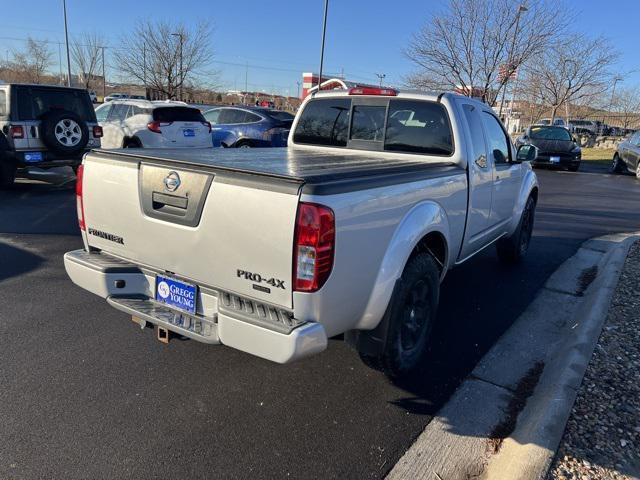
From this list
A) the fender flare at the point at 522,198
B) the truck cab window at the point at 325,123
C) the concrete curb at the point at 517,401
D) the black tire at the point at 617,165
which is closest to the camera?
the concrete curb at the point at 517,401

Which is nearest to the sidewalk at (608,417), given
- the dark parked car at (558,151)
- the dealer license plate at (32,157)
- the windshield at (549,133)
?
the dealer license plate at (32,157)

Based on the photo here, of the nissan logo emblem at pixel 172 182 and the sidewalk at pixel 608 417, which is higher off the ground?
the nissan logo emblem at pixel 172 182

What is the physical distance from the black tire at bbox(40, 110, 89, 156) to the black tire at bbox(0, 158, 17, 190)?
762mm

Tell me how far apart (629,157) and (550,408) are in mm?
17518

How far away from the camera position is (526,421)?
290cm

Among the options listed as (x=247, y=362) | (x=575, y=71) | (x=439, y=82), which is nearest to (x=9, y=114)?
(x=247, y=362)

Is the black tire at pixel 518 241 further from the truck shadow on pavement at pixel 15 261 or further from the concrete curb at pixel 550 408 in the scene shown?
the truck shadow on pavement at pixel 15 261

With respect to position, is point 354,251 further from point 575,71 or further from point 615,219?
point 575,71

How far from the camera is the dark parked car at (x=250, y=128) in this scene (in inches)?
533

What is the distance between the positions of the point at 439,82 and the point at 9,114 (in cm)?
1644

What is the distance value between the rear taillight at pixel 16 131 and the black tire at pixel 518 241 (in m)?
8.22

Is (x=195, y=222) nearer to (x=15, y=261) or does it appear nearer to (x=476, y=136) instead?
(x=476, y=136)

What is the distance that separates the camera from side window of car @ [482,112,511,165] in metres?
4.83

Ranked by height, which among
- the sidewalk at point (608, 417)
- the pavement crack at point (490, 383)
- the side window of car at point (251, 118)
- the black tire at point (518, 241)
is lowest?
the pavement crack at point (490, 383)
